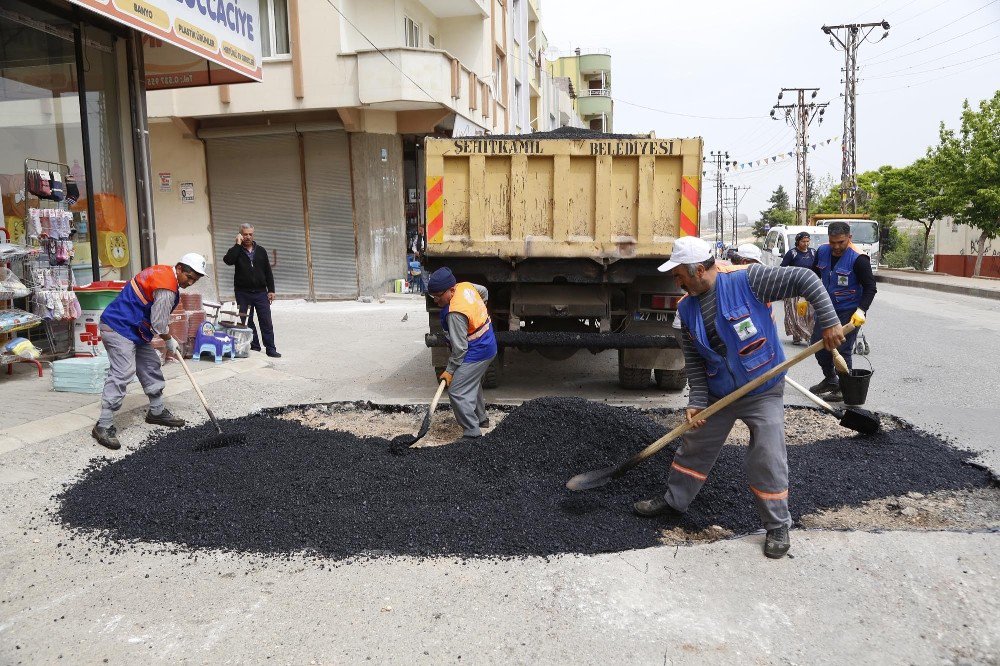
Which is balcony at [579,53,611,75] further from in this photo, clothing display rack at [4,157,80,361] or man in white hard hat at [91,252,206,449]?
man in white hard hat at [91,252,206,449]

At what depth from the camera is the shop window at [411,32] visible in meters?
16.9

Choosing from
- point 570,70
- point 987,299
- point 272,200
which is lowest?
point 987,299

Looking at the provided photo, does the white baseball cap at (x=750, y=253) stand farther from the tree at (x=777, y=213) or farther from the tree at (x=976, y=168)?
the tree at (x=777, y=213)

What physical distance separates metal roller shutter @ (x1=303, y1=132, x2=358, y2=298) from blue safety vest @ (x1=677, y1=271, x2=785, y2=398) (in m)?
13.5

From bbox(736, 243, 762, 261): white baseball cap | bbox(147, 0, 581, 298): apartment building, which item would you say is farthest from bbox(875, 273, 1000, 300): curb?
bbox(736, 243, 762, 261): white baseball cap

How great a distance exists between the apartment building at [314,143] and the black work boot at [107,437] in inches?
430

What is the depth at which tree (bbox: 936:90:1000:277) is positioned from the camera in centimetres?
2288

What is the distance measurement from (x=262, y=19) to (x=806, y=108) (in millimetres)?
34446

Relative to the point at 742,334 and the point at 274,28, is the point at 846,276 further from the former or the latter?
the point at 274,28

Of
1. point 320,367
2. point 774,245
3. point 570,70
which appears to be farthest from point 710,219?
point 320,367

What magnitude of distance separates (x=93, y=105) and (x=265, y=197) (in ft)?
25.2

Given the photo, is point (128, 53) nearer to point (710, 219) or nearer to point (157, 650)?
point (157, 650)

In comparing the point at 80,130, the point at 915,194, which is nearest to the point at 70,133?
the point at 80,130

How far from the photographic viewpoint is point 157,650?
2.90 meters
